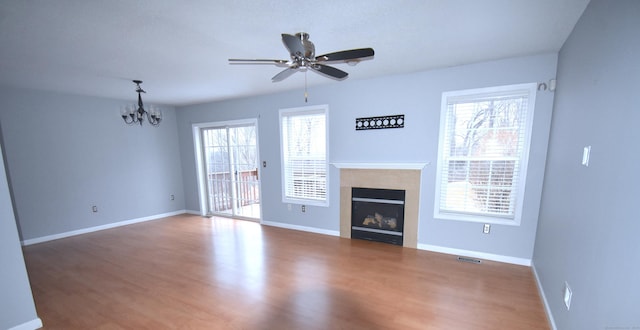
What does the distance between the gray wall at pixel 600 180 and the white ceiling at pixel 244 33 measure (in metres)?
0.44

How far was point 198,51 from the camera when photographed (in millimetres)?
2275

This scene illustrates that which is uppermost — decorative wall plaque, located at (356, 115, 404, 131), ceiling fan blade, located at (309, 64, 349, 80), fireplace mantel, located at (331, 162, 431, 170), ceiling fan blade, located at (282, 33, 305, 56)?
ceiling fan blade, located at (282, 33, 305, 56)

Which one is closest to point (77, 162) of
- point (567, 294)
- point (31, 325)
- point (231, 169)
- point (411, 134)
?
point (231, 169)

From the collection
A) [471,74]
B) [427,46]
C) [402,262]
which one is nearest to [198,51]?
[427,46]

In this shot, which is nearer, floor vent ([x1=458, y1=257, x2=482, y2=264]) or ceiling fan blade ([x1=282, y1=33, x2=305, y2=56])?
ceiling fan blade ([x1=282, y1=33, x2=305, y2=56])

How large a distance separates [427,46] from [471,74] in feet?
3.20

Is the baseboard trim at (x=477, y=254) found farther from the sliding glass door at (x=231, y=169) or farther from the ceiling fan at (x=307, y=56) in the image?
the sliding glass door at (x=231, y=169)

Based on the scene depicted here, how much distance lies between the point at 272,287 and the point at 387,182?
2.12m

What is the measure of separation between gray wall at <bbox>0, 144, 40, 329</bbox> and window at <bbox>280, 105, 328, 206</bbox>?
120 inches

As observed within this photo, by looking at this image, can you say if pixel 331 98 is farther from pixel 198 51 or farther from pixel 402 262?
pixel 402 262

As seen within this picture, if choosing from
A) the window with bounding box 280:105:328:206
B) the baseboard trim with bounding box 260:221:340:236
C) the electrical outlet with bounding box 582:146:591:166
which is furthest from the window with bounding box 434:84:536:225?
the window with bounding box 280:105:328:206

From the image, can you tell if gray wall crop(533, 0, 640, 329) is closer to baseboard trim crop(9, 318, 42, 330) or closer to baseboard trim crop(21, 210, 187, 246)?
baseboard trim crop(9, 318, 42, 330)

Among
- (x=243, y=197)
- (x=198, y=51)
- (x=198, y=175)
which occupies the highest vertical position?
(x=198, y=51)

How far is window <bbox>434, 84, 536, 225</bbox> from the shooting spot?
8.71 ft
